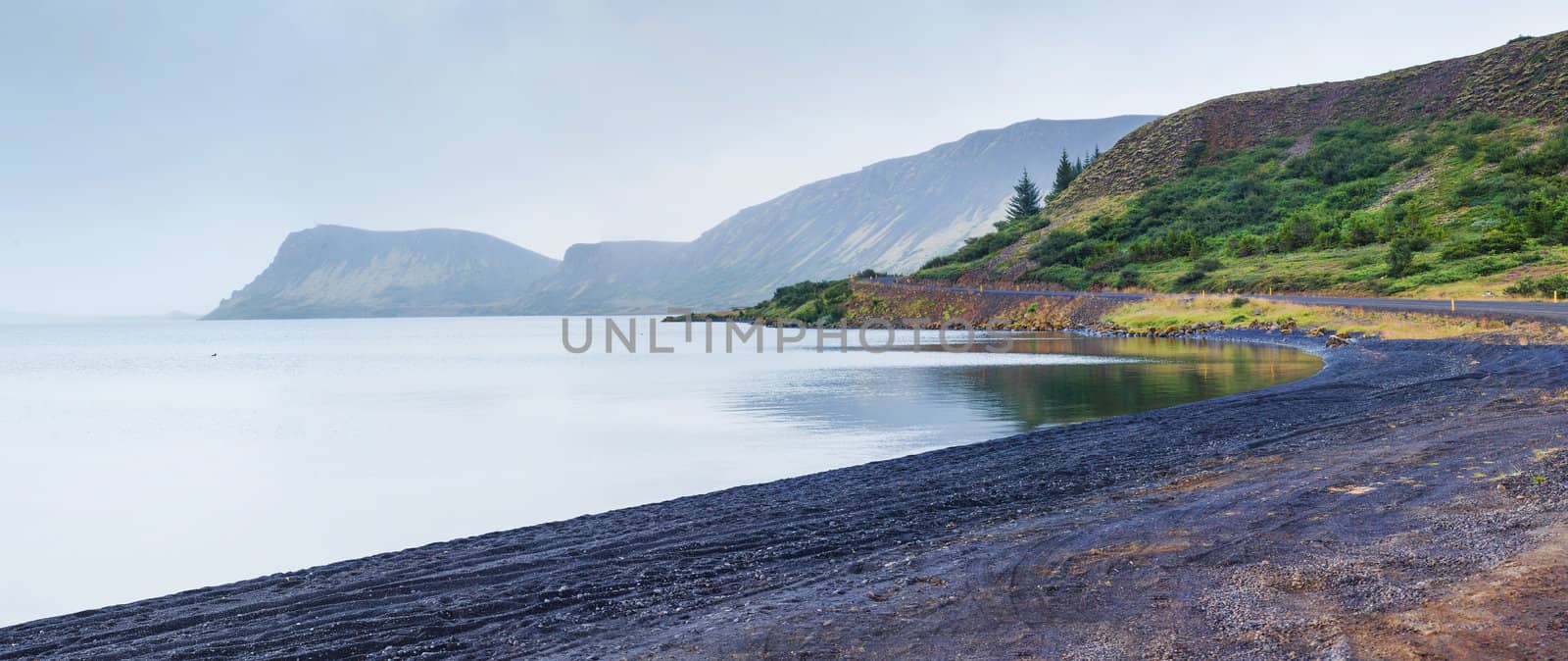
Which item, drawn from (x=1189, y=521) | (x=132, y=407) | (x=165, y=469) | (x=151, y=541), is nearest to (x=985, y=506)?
(x=1189, y=521)

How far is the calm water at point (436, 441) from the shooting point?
13.4 meters

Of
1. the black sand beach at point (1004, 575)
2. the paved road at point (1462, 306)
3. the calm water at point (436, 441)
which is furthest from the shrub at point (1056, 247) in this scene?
the black sand beach at point (1004, 575)

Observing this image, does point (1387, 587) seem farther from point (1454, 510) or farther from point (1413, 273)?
point (1413, 273)

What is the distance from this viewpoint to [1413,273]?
51.3 meters

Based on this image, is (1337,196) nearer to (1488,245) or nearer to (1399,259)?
(1488,245)

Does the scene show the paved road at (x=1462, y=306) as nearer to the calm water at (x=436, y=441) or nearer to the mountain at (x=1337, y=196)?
the mountain at (x=1337, y=196)

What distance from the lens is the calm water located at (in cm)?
1335

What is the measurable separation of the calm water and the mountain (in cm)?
2100

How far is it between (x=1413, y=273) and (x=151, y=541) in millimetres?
54928

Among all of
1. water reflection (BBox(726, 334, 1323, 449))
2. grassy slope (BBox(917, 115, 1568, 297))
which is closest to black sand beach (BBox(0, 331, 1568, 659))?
water reflection (BBox(726, 334, 1323, 449))

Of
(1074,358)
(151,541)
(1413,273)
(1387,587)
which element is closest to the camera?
(1387,587)

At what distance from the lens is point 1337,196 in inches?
3388

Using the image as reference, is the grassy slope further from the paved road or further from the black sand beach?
the black sand beach

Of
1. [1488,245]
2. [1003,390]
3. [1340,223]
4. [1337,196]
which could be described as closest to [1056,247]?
[1337,196]
